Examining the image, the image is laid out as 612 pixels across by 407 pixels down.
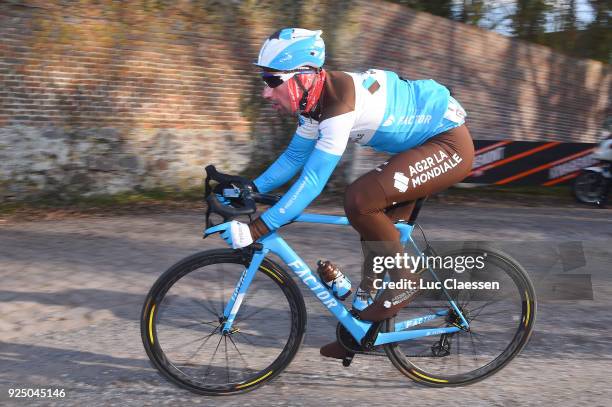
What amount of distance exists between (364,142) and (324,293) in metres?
0.88

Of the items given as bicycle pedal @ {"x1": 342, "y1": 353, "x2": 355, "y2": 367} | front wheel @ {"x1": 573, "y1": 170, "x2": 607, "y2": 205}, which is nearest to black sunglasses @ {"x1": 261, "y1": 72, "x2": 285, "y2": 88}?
bicycle pedal @ {"x1": 342, "y1": 353, "x2": 355, "y2": 367}

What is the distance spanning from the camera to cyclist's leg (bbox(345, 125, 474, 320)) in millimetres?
3391

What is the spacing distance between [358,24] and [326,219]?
9.74 m

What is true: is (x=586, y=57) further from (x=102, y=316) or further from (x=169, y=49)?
(x=102, y=316)

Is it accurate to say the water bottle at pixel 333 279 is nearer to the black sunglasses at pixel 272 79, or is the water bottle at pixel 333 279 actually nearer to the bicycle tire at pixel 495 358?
the bicycle tire at pixel 495 358

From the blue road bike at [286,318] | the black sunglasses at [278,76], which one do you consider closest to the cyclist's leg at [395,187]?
the blue road bike at [286,318]

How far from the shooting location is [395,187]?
341cm

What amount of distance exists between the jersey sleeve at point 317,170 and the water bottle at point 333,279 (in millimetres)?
491

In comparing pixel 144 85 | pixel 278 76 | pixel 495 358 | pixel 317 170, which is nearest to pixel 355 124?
pixel 317 170

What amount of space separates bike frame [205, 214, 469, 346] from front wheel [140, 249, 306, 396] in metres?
0.05

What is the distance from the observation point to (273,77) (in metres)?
3.28

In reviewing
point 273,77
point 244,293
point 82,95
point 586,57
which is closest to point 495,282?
point 244,293

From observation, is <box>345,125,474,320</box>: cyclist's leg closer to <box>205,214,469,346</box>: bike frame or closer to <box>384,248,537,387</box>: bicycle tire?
<box>205,214,469,346</box>: bike frame

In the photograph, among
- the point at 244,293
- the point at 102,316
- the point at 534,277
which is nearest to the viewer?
the point at 244,293
